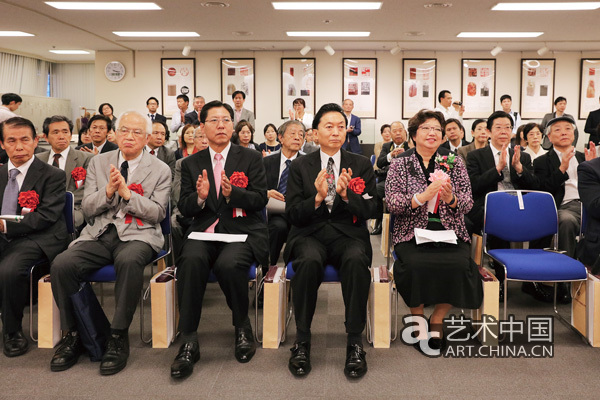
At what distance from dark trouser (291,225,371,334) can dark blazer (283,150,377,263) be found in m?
0.18

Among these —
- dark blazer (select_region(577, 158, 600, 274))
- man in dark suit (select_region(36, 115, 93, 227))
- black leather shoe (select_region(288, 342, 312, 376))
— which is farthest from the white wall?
black leather shoe (select_region(288, 342, 312, 376))

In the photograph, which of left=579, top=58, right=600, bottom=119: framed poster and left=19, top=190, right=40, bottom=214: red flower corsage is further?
left=579, top=58, right=600, bottom=119: framed poster

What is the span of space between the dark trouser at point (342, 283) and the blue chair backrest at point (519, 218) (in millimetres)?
1111

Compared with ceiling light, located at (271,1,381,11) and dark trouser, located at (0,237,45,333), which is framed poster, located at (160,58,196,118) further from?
dark trouser, located at (0,237,45,333)

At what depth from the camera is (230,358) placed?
2.90 m

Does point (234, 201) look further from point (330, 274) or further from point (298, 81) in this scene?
point (298, 81)

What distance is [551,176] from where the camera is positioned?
414 cm

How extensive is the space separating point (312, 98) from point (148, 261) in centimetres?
855

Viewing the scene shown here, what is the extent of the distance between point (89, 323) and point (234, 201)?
1.06 m

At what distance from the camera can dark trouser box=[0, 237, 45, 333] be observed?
2.97m

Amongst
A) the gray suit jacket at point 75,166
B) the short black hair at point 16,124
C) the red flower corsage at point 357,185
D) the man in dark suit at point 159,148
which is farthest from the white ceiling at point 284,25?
the red flower corsage at point 357,185

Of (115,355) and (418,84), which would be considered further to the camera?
(418,84)

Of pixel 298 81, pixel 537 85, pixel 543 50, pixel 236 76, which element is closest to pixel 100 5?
pixel 236 76

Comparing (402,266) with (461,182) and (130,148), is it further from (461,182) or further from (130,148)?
(130,148)
